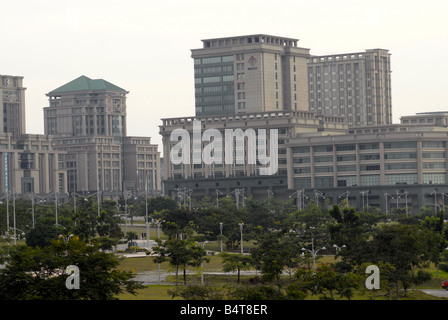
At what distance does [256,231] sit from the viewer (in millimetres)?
135375

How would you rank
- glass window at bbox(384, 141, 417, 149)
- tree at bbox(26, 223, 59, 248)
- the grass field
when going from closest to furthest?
the grass field, tree at bbox(26, 223, 59, 248), glass window at bbox(384, 141, 417, 149)

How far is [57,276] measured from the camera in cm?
5941

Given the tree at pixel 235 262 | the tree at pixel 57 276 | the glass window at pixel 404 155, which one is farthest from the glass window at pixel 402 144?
the tree at pixel 57 276

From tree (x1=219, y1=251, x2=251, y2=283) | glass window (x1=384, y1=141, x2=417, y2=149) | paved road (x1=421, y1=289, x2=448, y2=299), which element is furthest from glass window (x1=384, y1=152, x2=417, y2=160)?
paved road (x1=421, y1=289, x2=448, y2=299)

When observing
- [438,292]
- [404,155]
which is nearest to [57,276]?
[438,292]

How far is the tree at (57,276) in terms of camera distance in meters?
56.9

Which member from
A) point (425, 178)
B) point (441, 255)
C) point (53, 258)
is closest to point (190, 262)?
point (441, 255)

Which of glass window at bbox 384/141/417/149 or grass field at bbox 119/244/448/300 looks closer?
grass field at bbox 119/244/448/300

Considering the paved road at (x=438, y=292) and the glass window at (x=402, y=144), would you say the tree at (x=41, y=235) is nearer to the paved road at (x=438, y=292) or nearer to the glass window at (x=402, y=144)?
the paved road at (x=438, y=292)

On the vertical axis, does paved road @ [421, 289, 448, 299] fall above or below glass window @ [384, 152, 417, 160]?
below

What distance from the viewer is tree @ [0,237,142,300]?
56.9 meters

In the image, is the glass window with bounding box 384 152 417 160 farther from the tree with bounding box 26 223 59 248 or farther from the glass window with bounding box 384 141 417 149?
the tree with bounding box 26 223 59 248

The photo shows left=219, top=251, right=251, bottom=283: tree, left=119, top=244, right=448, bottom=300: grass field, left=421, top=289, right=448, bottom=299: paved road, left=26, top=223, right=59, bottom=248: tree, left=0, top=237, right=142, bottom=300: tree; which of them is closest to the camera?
left=0, top=237, right=142, bottom=300: tree
